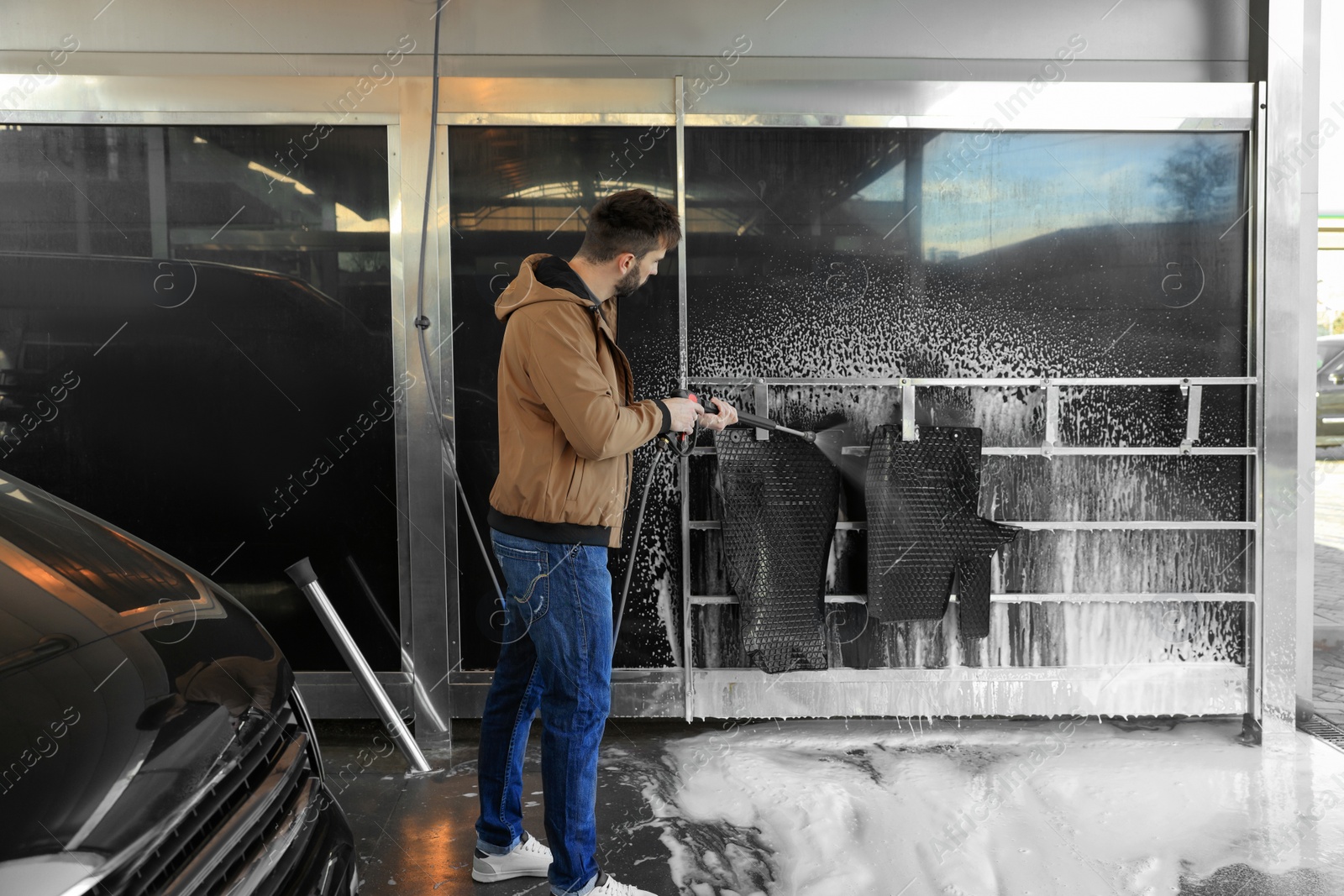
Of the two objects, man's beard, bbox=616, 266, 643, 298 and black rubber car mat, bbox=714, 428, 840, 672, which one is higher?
man's beard, bbox=616, 266, 643, 298

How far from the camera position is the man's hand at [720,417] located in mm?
2389

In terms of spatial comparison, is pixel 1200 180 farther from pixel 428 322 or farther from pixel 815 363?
pixel 428 322

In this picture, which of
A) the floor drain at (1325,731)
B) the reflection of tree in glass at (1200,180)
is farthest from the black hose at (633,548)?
the floor drain at (1325,731)

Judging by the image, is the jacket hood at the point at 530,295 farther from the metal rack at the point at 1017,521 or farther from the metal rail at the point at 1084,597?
the metal rail at the point at 1084,597

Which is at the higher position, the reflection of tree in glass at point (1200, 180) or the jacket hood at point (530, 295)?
the reflection of tree in glass at point (1200, 180)

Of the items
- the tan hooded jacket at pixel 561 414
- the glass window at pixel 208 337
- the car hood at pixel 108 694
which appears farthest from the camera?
the glass window at pixel 208 337

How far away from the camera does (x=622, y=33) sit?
3.03 meters

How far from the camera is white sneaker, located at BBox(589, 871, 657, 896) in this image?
2.08 meters

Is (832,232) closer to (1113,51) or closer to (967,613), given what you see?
(1113,51)

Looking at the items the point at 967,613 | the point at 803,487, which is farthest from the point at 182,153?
the point at 967,613

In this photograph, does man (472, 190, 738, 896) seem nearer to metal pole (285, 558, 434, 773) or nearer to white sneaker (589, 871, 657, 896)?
white sneaker (589, 871, 657, 896)

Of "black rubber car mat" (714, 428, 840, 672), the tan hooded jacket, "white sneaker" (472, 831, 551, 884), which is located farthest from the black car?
"black rubber car mat" (714, 428, 840, 672)

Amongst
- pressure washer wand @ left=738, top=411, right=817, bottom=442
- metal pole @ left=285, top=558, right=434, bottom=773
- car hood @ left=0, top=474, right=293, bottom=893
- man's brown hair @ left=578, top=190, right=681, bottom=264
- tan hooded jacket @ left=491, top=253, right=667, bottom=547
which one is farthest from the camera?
metal pole @ left=285, top=558, right=434, bottom=773

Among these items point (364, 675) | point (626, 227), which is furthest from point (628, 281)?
point (364, 675)
